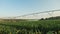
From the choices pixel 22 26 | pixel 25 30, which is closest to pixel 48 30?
pixel 25 30

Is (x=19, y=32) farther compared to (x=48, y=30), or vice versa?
(x=19, y=32)

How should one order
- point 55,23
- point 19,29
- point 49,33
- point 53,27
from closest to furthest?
point 49,33 → point 53,27 → point 55,23 → point 19,29

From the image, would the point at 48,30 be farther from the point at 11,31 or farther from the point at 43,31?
the point at 11,31

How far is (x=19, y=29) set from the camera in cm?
752

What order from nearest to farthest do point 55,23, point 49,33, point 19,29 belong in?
point 49,33 < point 55,23 < point 19,29

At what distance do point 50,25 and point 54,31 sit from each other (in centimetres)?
56

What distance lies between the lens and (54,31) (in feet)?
20.5

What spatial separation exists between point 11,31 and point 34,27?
1171 mm

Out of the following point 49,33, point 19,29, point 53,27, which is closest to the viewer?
point 49,33

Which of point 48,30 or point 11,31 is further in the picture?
point 11,31

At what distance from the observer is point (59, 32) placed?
6.20m

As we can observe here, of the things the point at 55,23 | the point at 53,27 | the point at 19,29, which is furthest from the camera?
the point at 19,29

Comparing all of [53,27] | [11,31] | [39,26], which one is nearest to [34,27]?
[39,26]

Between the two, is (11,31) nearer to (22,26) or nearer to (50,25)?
(22,26)
